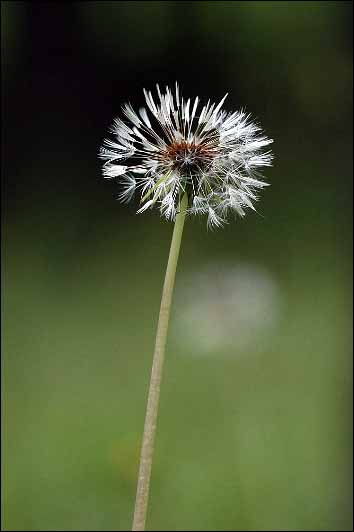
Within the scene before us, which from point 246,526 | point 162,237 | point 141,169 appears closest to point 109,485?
point 246,526

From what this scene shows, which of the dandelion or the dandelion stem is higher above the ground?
the dandelion

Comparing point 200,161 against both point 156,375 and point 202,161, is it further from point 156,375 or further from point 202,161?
point 156,375

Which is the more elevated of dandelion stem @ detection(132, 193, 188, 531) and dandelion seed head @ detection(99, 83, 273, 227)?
dandelion seed head @ detection(99, 83, 273, 227)

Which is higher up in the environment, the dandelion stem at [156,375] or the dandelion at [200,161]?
the dandelion at [200,161]

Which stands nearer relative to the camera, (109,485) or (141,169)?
(141,169)

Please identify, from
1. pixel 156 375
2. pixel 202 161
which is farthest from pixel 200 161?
pixel 156 375
